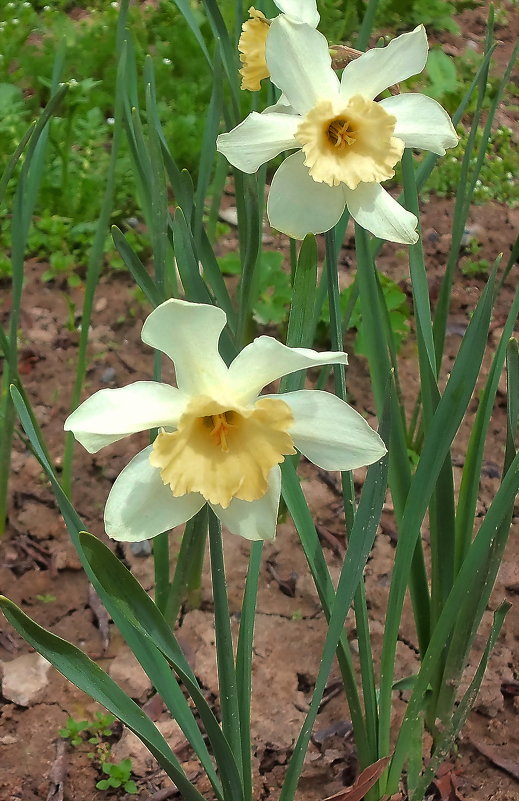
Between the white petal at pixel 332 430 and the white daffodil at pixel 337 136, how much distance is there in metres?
0.30

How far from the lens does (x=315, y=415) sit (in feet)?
2.82

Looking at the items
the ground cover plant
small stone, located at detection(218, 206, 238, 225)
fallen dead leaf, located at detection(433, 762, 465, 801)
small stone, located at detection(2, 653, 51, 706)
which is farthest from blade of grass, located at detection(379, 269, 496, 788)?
small stone, located at detection(218, 206, 238, 225)

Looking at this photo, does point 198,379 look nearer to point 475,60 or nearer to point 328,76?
point 328,76

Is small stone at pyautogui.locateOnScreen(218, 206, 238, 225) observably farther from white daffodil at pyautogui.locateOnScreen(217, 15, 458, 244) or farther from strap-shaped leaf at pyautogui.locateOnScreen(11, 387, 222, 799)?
strap-shaped leaf at pyautogui.locateOnScreen(11, 387, 222, 799)

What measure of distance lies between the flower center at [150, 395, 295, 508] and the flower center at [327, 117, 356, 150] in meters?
0.43

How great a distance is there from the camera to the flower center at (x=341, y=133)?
1041 mm

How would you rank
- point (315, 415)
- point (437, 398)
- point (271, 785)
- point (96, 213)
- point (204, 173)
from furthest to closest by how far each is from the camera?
point (96, 213) < point (204, 173) < point (271, 785) < point (437, 398) < point (315, 415)

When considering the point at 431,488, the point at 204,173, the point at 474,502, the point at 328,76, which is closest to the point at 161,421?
the point at 431,488

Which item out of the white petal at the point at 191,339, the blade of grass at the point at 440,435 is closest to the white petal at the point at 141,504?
the white petal at the point at 191,339

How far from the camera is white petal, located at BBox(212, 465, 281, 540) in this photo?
91 cm

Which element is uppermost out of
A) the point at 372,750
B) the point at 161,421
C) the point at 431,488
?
the point at 161,421

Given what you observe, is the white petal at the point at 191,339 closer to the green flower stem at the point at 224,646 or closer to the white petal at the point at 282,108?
the green flower stem at the point at 224,646

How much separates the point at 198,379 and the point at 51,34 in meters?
3.53

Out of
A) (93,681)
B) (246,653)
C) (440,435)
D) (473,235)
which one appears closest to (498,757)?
(246,653)
